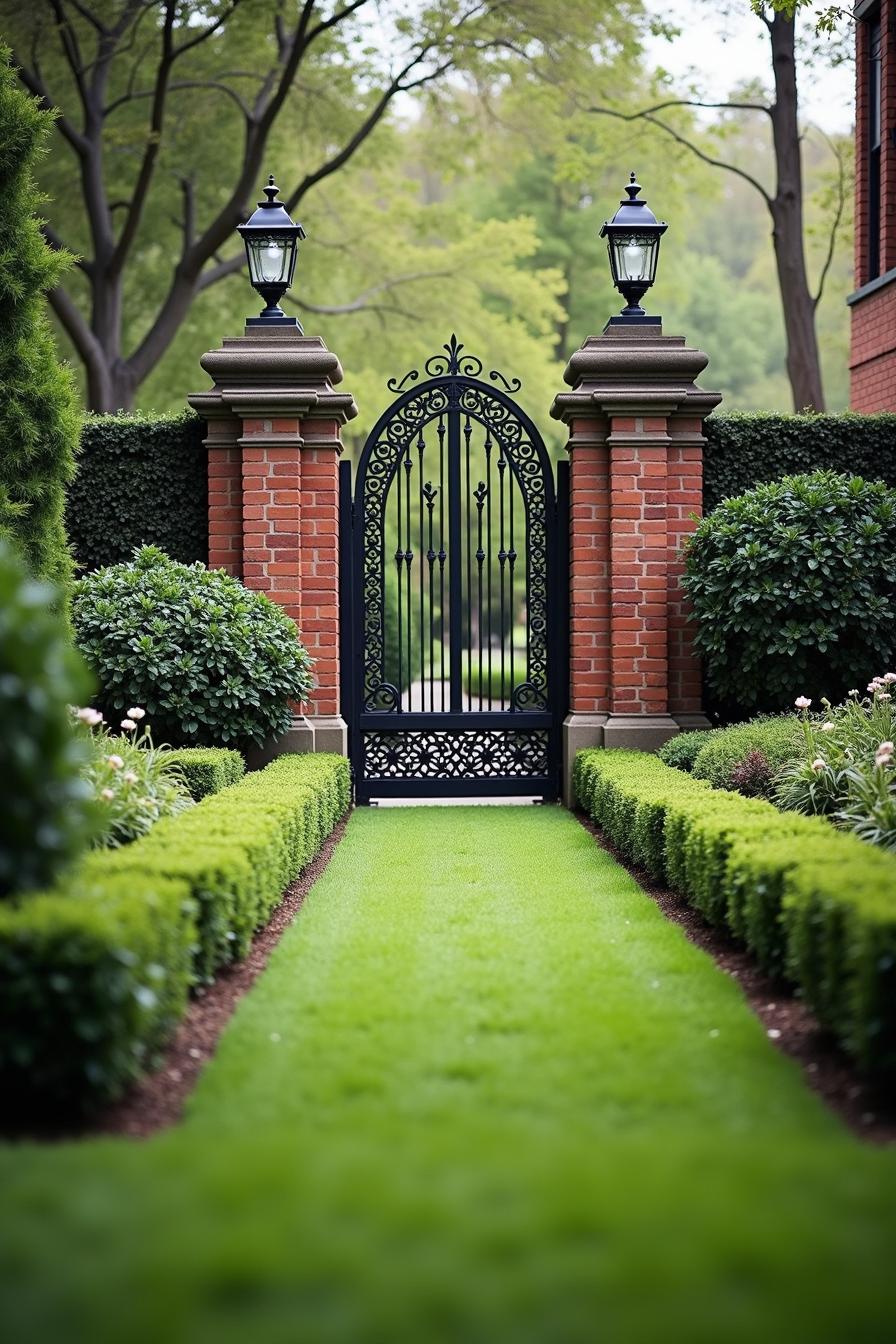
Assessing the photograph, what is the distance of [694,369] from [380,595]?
9.10ft

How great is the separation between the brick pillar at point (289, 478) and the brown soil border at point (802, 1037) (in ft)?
13.3

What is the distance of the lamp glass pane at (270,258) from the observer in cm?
977

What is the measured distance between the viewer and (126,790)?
579cm

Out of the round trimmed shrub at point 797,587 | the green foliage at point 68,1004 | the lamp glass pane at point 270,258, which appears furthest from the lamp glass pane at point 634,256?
the green foliage at point 68,1004

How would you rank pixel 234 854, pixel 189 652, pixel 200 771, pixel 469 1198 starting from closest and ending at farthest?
1. pixel 469 1198
2. pixel 234 854
3. pixel 200 771
4. pixel 189 652

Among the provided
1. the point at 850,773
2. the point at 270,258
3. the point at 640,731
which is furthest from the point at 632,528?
the point at 850,773

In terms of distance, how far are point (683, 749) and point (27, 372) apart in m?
4.57

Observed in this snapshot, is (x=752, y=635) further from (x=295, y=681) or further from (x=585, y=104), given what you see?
(x=585, y=104)

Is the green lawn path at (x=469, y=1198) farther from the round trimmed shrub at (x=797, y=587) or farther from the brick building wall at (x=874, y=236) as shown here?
the brick building wall at (x=874, y=236)

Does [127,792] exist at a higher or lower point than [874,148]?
lower

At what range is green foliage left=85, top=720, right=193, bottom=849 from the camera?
5527 mm

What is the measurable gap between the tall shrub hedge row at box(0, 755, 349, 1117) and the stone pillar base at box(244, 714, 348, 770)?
4.15 m

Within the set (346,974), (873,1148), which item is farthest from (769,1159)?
(346,974)

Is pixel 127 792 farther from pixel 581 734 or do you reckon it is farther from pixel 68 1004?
pixel 581 734
